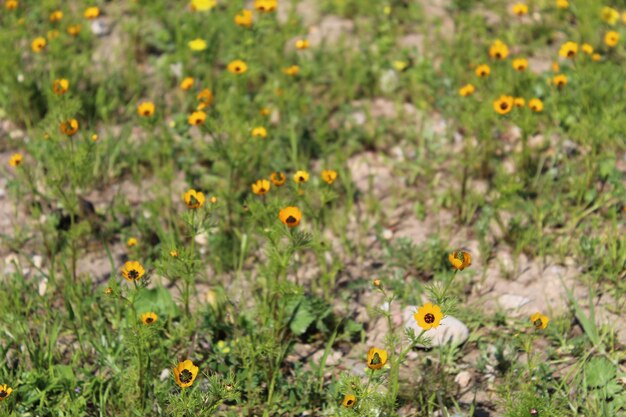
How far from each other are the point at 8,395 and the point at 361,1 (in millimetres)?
3854

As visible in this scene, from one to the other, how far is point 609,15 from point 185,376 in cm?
414

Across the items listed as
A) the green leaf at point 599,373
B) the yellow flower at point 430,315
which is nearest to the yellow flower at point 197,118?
the yellow flower at point 430,315

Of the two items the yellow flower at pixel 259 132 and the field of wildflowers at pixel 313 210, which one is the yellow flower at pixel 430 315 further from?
the yellow flower at pixel 259 132

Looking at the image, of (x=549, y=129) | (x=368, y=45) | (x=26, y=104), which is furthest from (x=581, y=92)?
(x=26, y=104)

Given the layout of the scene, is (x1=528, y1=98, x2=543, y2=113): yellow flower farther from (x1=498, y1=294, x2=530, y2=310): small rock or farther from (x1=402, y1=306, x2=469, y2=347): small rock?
(x1=402, y1=306, x2=469, y2=347): small rock

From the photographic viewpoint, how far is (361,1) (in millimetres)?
5488

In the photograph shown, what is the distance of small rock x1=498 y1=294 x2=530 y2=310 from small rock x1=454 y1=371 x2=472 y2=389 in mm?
481

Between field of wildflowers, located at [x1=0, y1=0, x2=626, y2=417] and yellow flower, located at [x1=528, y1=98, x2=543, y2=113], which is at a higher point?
yellow flower, located at [x1=528, y1=98, x2=543, y2=113]

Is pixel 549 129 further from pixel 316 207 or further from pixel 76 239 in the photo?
pixel 76 239

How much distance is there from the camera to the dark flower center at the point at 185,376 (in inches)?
107

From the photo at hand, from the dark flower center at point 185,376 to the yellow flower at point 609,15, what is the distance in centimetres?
407

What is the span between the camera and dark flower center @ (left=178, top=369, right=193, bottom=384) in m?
2.72

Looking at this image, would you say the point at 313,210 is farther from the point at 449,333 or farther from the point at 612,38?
the point at 612,38

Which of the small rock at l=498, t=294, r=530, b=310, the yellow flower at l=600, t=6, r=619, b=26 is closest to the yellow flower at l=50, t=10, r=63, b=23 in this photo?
the small rock at l=498, t=294, r=530, b=310
